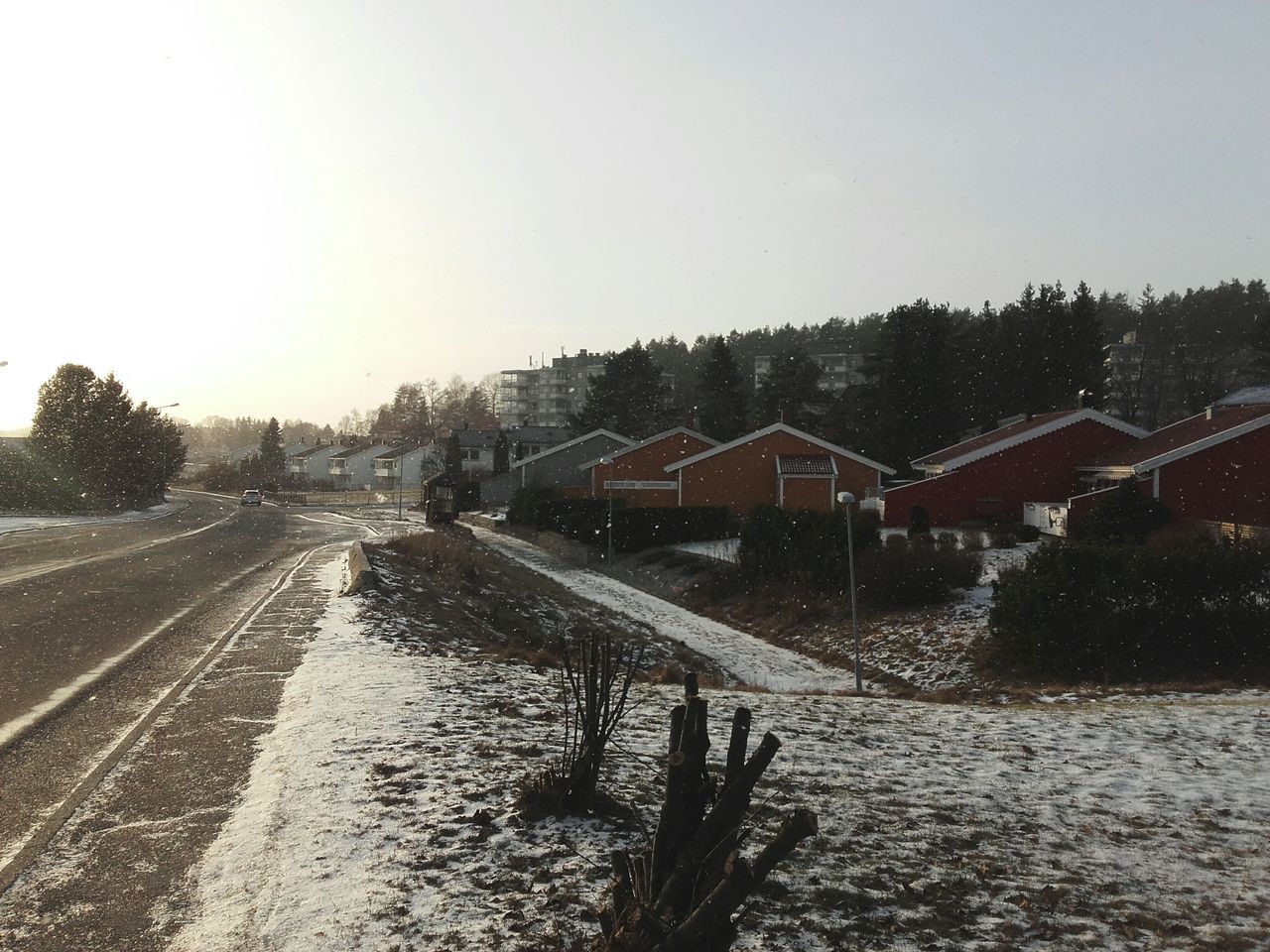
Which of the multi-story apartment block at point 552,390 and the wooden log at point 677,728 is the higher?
the multi-story apartment block at point 552,390

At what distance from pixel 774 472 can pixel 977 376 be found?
3112cm

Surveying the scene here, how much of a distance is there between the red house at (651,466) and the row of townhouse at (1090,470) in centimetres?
1471

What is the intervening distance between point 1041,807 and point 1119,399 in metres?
86.7

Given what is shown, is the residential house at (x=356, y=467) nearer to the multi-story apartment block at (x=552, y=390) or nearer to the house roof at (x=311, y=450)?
the house roof at (x=311, y=450)

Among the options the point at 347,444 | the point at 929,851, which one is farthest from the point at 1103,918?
the point at 347,444

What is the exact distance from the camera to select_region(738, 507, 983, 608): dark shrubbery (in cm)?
2438

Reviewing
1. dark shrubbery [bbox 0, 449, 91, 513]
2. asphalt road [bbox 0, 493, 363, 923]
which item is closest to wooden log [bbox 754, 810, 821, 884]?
asphalt road [bbox 0, 493, 363, 923]

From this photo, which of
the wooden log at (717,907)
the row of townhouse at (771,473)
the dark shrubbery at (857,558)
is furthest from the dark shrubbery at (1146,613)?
the row of townhouse at (771,473)

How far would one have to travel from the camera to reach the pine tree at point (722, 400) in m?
75.2

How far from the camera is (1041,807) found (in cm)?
713

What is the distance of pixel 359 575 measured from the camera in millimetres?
19625

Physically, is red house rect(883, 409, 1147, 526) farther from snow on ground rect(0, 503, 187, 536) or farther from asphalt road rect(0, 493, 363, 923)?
snow on ground rect(0, 503, 187, 536)

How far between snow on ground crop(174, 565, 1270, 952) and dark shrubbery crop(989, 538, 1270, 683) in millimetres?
7292

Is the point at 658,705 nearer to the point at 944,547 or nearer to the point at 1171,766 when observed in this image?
the point at 1171,766
